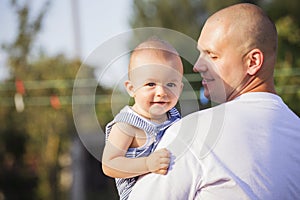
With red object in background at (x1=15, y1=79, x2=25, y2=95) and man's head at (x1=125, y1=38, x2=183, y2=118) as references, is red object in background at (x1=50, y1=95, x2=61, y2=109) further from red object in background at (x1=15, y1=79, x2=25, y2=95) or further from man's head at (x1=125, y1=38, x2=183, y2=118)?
man's head at (x1=125, y1=38, x2=183, y2=118)

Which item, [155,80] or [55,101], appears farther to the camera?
[55,101]

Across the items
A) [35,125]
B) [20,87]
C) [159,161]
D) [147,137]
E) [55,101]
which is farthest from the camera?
[35,125]

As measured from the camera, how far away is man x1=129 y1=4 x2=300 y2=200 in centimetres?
164

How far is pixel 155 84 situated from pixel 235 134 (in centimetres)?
23

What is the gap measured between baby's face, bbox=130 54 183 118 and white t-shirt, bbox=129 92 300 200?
0.34 ft

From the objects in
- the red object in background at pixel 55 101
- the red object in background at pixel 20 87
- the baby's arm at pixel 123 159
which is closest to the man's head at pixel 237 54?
the baby's arm at pixel 123 159

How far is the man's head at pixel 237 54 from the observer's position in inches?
71.3

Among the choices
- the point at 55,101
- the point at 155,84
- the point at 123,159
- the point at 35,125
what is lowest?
the point at 35,125

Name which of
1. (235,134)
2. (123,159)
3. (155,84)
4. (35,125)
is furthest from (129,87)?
(35,125)

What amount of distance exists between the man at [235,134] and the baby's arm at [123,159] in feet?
0.07

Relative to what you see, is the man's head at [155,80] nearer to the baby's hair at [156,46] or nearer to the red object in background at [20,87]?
the baby's hair at [156,46]

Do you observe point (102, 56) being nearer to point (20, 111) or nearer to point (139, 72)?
point (139, 72)

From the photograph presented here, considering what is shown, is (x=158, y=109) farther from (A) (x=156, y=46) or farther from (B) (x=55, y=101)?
(B) (x=55, y=101)

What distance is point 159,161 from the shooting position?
1.64 metres
